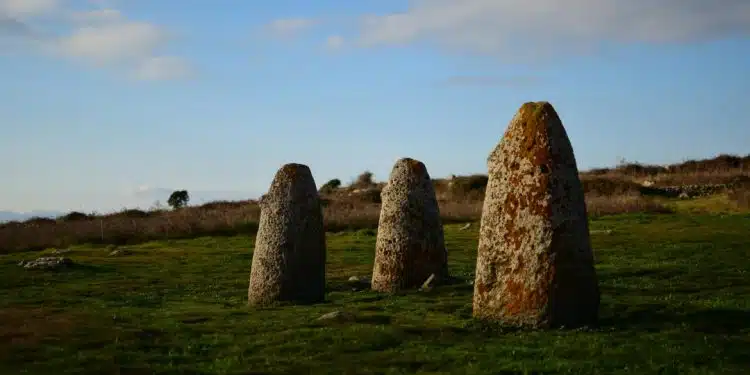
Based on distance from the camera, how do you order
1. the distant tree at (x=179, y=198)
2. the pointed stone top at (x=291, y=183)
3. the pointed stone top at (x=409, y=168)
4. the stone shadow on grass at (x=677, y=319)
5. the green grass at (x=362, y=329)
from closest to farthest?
the green grass at (x=362, y=329) < the stone shadow on grass at (x=677, y=319) < the pointed stone top at (x=291, y=183) < the pointed stone top at (x=409, y=168) < the distant tree at (x=179, y=198)

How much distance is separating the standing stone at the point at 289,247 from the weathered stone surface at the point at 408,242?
2.81m

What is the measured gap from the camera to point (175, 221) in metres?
58.8

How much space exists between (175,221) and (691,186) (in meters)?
40.5

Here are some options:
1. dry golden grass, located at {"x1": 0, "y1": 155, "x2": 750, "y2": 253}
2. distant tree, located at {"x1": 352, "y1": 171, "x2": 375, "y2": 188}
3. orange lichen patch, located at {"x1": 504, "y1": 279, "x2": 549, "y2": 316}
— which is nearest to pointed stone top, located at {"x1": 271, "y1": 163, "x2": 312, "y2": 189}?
orange lichen patch, located at {"x1": 504, "y1": 279, "x2": 549, "y2": 316}

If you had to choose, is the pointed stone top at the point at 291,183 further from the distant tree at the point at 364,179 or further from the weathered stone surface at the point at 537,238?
the distant tree at the point at 364,179

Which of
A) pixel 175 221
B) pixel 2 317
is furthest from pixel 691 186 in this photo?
pixel 2 317

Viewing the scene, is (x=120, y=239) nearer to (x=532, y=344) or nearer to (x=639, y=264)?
(x=639, y=264)

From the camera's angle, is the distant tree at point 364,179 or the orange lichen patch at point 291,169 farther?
the distant tree at point 364,179

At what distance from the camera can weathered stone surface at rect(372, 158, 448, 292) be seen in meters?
28.6

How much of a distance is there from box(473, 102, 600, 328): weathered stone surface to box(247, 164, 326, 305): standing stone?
6514 mm

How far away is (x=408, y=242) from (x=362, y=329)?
870 cm

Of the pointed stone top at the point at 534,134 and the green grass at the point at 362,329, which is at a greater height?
the pointed stone top at the point at 534,134

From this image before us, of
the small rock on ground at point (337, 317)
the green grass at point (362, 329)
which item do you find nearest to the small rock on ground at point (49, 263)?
the green grass at point (362, 329)

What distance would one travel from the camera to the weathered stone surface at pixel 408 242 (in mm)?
28578
